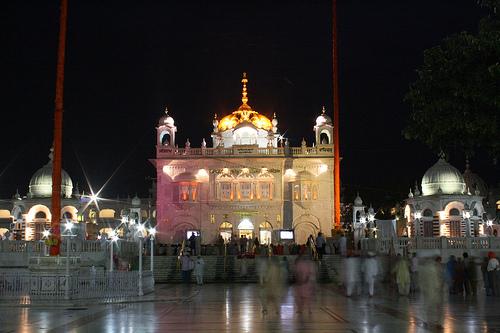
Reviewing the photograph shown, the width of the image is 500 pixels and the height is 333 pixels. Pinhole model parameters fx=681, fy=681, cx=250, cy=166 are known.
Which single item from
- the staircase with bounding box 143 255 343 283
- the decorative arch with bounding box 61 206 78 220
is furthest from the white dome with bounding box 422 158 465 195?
the decorative arch with bounding box 61 206 78 220

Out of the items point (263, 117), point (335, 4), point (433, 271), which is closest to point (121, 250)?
point (335, 4)

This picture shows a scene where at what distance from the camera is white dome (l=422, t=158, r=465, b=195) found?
60031 mm

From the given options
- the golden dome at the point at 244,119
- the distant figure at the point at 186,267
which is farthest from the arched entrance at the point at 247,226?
the distant figure at the point at 186,267

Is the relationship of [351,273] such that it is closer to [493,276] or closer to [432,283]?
[493,276]

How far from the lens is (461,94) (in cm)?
1512

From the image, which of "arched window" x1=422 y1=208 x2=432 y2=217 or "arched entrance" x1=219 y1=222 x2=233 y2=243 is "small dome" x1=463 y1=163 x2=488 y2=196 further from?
"arched entrance" x1=219 y1=222 x2=233 y2=243

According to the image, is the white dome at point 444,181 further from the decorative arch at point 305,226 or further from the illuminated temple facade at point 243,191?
the decorative arch at point 305,226

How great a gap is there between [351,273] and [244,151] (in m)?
36.0

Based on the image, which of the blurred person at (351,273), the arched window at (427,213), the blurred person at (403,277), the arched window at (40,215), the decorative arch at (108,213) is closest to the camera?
the blurred person at (351,273)

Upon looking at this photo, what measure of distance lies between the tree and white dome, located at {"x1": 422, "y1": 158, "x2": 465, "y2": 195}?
44.9 m

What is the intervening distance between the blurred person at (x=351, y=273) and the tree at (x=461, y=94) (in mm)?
6592

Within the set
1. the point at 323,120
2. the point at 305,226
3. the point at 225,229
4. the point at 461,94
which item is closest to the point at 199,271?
the point at 461,94

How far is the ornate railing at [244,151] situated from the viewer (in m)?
57.7

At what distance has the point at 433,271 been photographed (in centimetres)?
1523
